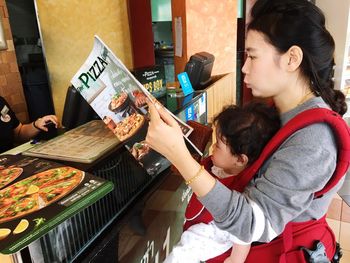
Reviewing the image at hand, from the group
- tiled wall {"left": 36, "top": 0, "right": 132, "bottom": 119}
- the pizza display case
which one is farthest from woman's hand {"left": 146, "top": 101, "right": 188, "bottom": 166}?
tiled wall {"left": 36, "top": 0, "right": 132, "bottom": 119}

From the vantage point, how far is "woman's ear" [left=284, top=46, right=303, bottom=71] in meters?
0.82

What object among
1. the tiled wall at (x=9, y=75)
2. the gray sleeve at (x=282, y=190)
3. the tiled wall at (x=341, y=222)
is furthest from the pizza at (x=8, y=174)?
the tiled wall at (x=341, y=222)

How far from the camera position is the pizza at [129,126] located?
35.4 inches

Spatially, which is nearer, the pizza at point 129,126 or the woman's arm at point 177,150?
→ the woman's arm at point 177,150

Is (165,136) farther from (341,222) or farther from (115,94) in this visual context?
(341,222)

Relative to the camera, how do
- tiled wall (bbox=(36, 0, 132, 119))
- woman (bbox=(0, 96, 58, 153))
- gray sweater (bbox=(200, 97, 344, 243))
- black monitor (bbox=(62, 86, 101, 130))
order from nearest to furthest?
gray sweater (bbox=(200, 97, 344, 243))
black monitor (bbox=(62, 86, 101, 130))
woman (bbox=(0, 96, 58, 153))
tiled wall (bbox=(36, 0, 132, 119))

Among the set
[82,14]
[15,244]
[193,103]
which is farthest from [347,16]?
[15,244]

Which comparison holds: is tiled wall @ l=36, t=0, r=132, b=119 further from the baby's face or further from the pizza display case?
the baby's face

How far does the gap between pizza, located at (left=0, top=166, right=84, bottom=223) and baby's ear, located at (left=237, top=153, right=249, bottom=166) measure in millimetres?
532

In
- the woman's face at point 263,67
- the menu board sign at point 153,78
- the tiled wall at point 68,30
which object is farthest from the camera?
the tiled wall at point 68,30

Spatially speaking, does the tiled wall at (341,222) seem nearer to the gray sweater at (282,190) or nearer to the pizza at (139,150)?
the gray sweater at (282,190)

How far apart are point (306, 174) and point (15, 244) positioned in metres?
0.62

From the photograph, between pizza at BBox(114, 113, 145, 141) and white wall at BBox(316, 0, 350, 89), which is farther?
white wall at BBox(316, 0, 350, 89)

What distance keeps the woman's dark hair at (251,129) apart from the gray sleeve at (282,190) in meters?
0.22
